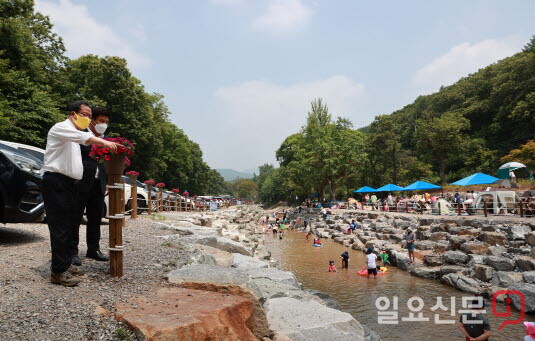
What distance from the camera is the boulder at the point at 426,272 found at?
38.5ft

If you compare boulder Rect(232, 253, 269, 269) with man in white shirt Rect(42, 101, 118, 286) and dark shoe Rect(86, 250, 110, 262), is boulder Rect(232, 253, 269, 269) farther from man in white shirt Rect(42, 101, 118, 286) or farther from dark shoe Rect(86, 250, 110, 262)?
man in white shirt Rect(42, 101, 118, 286)

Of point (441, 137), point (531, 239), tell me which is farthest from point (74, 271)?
point (441, 137)

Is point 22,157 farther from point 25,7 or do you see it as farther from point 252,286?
point 25,7

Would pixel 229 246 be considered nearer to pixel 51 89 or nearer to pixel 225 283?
pixel 225 283

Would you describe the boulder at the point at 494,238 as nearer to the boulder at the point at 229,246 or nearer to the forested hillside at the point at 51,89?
the boulder at the point at 229,246

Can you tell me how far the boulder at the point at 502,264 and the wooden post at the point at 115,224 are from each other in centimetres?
1142

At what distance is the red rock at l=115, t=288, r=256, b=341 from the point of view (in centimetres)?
258

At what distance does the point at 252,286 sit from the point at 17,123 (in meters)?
18.3

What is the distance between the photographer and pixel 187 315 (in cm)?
284

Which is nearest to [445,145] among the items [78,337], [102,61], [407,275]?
[407,275]

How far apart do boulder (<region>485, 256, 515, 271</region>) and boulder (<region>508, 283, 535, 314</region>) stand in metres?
1.60

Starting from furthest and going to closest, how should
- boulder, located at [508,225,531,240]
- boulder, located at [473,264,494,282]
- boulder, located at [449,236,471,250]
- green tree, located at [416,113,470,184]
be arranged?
green tree, located at [416,113,470,184]
boulder, located at [449,236,471,250]
boulder, located at [508,225,531,240]
boulder, located at [473,264,494,282]

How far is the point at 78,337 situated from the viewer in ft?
8.18

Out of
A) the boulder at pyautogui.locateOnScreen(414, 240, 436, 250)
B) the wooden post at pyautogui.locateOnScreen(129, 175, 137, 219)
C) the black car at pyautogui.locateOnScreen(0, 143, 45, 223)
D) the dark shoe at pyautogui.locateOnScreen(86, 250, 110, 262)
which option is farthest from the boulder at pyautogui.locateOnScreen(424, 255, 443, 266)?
the black car at pyautogui.locateOnScreen(0, 143, 45, 223)
